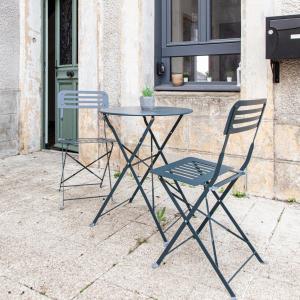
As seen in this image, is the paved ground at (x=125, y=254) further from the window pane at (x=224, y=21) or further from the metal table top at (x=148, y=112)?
the window pane at (x=224, y=21)

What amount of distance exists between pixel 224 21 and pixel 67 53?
270cm

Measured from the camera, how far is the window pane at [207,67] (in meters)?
4.22

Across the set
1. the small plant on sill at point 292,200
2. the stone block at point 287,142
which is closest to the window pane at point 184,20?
the stone block at point 287,142

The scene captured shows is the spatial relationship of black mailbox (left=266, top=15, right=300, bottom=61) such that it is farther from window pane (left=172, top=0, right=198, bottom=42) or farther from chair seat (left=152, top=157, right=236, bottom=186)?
chair seat (left=152, top=157, right=236, bottom=186)

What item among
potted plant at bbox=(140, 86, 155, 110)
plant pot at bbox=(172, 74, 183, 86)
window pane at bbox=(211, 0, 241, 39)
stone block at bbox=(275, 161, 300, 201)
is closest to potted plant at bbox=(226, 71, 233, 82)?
window pane at bbox=(211, 0, 241, 39)

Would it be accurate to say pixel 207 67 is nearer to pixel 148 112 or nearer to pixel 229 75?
pixel 229 75

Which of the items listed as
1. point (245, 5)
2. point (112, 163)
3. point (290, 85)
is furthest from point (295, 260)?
point (112, 163)

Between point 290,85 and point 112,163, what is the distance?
91.9 inches

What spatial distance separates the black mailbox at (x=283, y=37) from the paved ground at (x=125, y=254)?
1.40 metres

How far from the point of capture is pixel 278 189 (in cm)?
366

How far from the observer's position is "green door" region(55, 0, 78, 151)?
5.75 meters

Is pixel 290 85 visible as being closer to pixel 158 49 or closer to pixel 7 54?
pixel 158 49

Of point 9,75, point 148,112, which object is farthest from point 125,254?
point 9,75

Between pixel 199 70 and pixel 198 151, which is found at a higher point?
pixel 199 70
